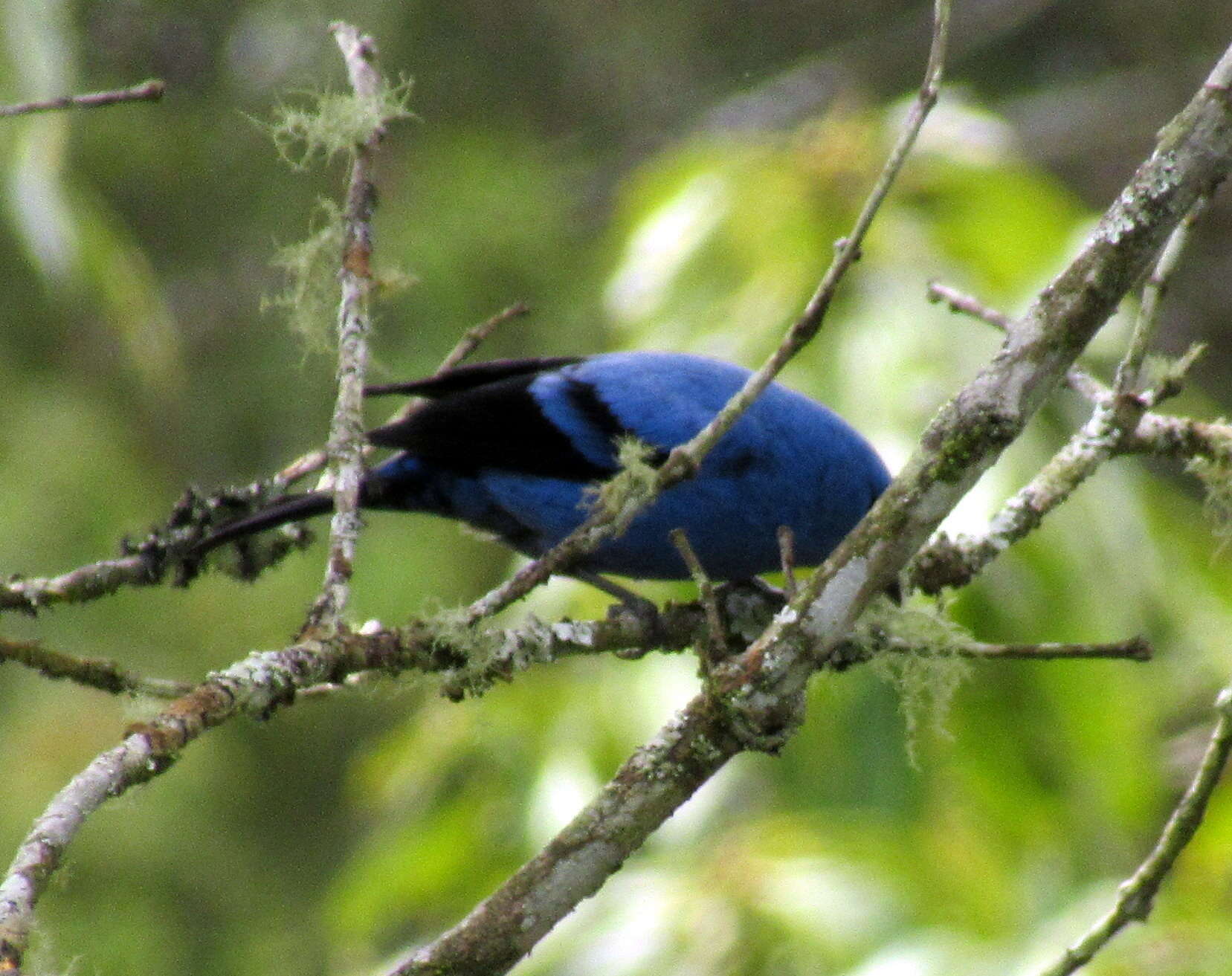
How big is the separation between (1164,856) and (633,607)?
1441mm

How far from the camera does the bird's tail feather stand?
10.6 feet

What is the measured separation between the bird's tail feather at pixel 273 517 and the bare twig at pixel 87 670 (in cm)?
85

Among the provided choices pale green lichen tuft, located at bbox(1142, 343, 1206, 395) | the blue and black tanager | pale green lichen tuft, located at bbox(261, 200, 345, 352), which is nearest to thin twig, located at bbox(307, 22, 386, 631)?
pale green lichen tuft, located at bbox(261, 200, 345, 352)

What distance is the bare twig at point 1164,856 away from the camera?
269 centimetres

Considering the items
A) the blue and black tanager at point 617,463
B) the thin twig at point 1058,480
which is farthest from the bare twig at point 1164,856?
the blue and black tanager at point 617,463

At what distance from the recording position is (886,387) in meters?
4.51

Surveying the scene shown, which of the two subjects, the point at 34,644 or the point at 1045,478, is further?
the point at 1045,478

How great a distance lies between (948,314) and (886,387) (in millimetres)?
366

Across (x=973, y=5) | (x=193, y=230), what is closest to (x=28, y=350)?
(x=193, y=230)

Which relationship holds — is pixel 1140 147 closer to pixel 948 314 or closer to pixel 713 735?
pixel 948 314

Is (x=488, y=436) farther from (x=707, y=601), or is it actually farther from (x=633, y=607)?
(x=707, y=601)

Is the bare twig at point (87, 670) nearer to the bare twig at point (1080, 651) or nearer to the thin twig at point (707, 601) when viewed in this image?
the thin twig at point (707, 601)

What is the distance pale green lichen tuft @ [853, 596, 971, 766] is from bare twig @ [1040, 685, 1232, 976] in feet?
1.55

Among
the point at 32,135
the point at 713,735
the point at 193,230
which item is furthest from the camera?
the point at 193,230
